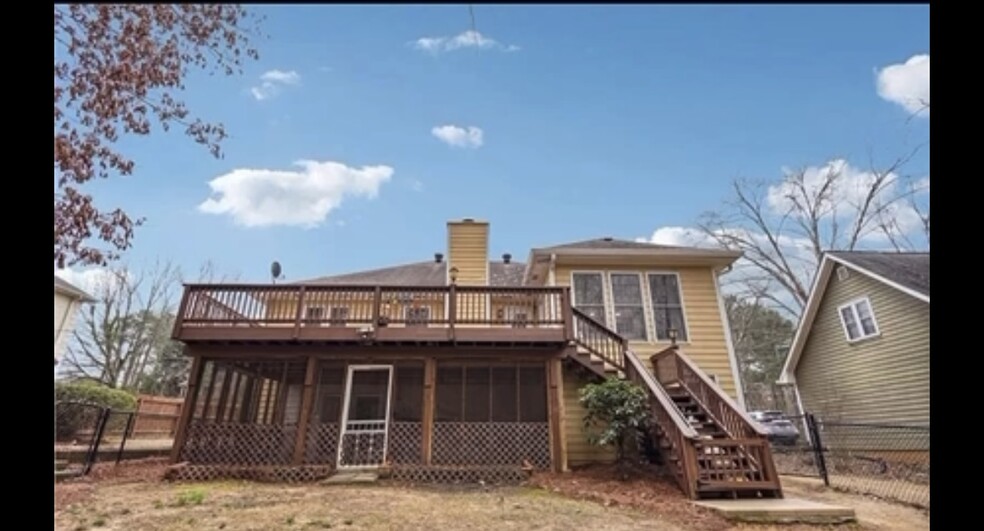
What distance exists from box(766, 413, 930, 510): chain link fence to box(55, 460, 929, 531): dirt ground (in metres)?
0.77

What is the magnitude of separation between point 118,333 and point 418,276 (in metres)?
18.0

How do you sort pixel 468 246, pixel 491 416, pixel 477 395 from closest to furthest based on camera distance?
pixel 491 416 → pixel 477 395 → pixel 468 246

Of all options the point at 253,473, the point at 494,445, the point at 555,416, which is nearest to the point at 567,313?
the point at 555,416

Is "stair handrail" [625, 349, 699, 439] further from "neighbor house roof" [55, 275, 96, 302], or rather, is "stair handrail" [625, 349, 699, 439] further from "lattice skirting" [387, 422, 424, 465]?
"neighbor house roof" [55, 275, 96, 302]

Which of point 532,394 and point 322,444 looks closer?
point 322,444

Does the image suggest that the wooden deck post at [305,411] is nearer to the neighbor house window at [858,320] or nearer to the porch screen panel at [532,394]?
the porch screen panel at [532,394]

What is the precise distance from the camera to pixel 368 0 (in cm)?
165

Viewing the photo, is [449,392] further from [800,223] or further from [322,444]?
[800,223]

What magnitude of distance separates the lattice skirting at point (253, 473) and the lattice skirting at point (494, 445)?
2.18 m

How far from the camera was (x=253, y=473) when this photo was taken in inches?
344

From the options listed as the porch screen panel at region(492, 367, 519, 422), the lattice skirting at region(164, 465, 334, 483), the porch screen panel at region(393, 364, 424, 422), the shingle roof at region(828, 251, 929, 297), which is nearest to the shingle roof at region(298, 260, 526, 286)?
the porch screen panel at region(393, 364, 424, 422)
